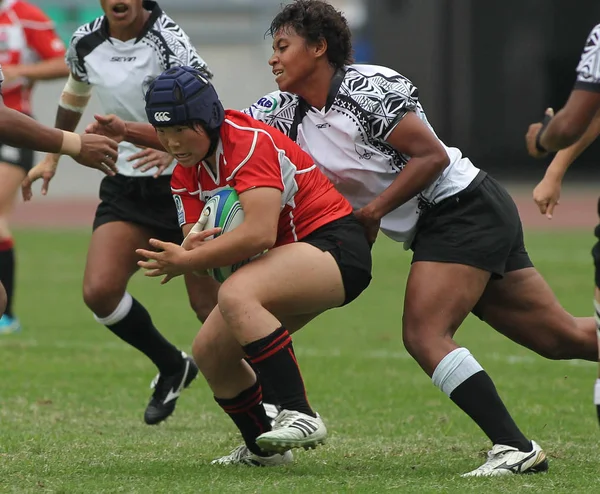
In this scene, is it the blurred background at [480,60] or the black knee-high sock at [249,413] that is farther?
the blurred background at [480,60]

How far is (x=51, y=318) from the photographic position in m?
10.7

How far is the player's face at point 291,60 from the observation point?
497 centimetres

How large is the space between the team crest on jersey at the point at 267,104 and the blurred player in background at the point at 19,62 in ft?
14.2

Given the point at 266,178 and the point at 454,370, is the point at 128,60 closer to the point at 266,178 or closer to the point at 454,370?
the point at 266,178

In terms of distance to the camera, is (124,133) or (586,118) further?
(124,133)

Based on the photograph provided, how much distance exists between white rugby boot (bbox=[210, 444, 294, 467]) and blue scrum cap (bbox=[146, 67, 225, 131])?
1.45m

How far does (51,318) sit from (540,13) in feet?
57.0

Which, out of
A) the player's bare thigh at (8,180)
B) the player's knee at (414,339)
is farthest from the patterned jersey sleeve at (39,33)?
the player's knee at (414,339)

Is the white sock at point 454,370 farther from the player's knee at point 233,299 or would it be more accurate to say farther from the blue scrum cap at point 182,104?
the blue scrum cap at point 182,104

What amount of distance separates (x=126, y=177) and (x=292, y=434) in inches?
99.6

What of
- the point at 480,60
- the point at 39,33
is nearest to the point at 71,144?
the point at 39,33

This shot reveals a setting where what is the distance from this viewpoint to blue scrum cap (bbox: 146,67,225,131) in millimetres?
4582

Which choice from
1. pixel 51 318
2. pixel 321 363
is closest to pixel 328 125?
pixel 321 363

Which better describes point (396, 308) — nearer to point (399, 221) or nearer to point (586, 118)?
point (399, 221)
